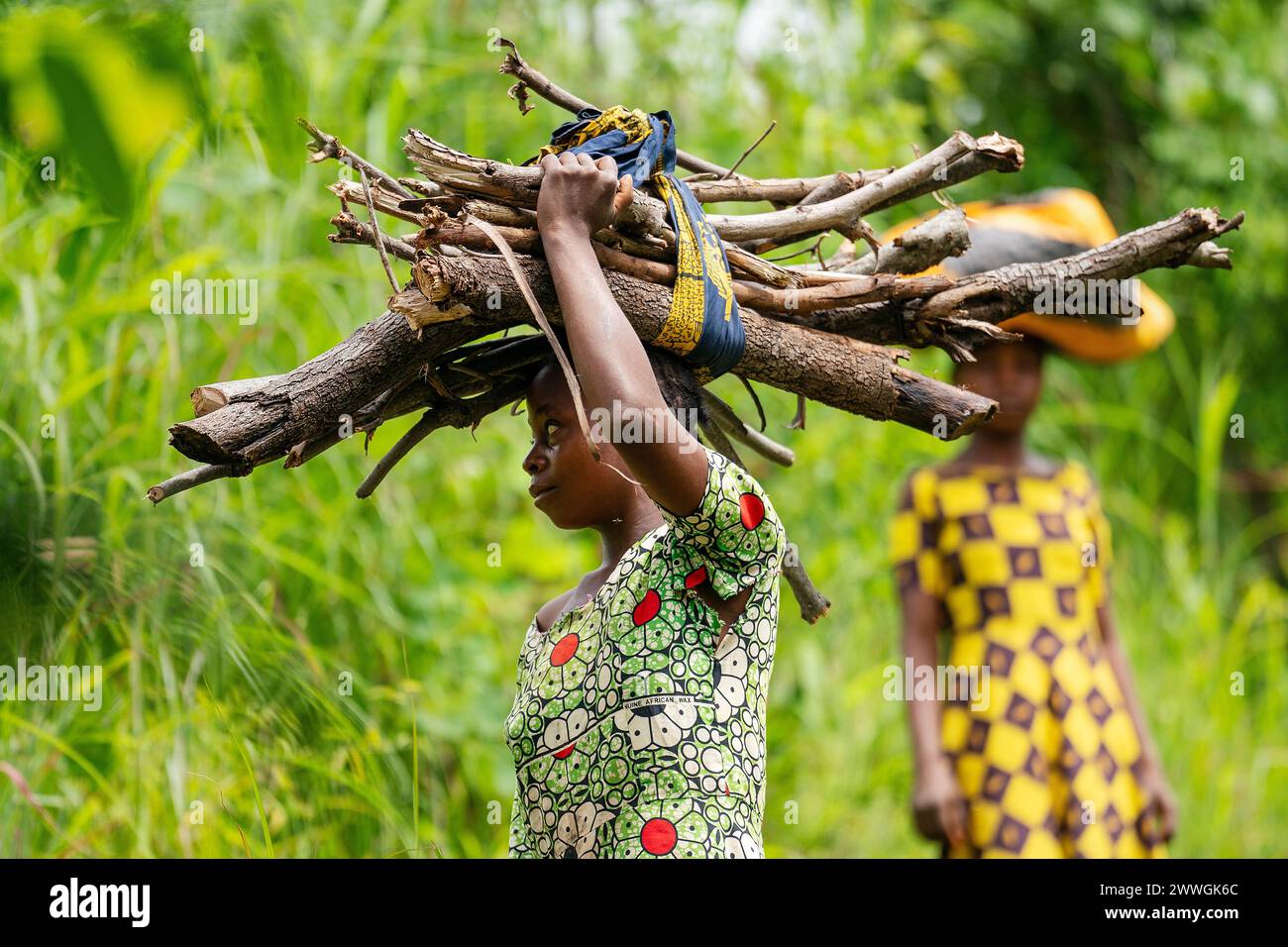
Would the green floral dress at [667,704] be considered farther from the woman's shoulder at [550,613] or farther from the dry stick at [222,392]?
the dry stick at [222,392]

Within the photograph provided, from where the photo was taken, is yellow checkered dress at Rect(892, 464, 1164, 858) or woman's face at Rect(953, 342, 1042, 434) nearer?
yellow checkered dress at Rect(892, 464, 1164, 858)

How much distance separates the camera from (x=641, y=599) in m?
1.92

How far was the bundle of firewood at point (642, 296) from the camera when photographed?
1.78 meters

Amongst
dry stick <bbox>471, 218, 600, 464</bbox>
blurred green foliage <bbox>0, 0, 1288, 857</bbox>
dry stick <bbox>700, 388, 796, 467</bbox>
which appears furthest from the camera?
blurred green foliage <bbox>0, 0, 1288, 857</bbox>

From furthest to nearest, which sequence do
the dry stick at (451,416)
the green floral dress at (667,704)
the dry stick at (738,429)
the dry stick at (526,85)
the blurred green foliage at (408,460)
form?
the blurred green foliage at (408,460) → the dry stick at (738,429) → the dry stick at (451,416) → the dry stick at (526,85) → the green floral dress at (667,704)

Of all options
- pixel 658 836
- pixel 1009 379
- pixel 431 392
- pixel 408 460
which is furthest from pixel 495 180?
pixel 408 460

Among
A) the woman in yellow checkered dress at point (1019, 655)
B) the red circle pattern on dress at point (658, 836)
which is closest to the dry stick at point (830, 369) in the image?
the red circle pattern on dress at point (658, 836)

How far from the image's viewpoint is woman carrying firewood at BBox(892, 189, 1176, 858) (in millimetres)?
3293

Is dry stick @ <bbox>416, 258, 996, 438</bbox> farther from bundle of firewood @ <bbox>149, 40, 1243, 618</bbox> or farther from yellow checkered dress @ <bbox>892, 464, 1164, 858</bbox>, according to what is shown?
yellow checkered dress @ <bbox>892, 464, 1164, 858</bbox>

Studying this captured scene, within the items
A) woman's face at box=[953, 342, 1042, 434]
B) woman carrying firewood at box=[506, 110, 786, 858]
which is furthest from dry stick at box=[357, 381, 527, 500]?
woman's face at box=[953, 342, 1042, 434]

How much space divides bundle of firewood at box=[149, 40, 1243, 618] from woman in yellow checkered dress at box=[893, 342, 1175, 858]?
1.17 metres

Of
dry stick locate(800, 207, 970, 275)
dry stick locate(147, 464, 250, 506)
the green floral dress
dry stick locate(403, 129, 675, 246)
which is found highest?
dry stick locate(800, 207, 970, 275)
